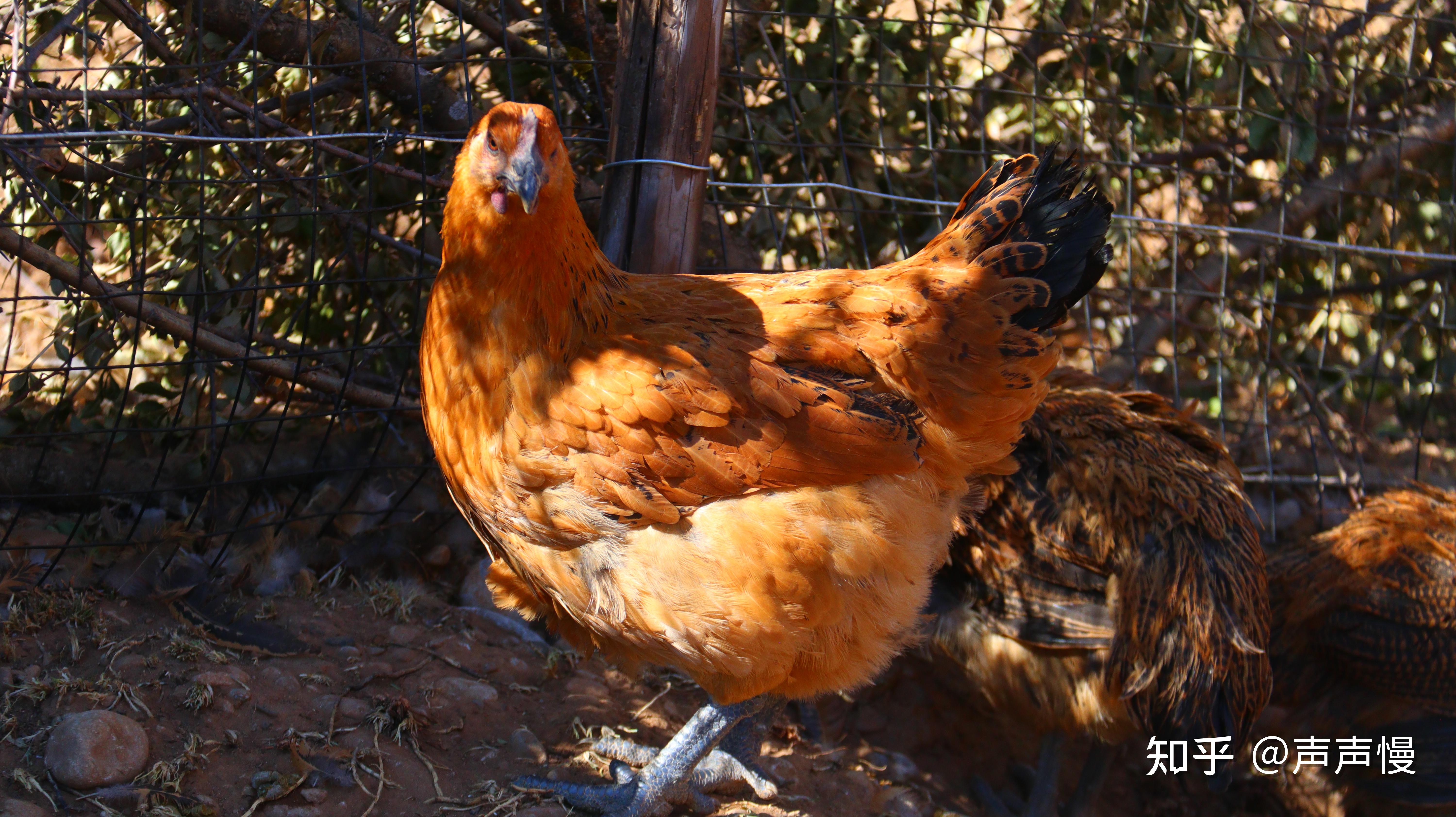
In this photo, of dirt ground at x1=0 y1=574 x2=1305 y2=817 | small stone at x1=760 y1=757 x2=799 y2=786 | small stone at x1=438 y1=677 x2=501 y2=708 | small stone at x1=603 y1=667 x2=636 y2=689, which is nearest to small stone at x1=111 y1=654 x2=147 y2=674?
dirt ground at x1=0 y1=574 x2=1305 y2=817

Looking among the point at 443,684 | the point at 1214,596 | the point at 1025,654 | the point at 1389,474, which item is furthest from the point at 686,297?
the point at 1389,474

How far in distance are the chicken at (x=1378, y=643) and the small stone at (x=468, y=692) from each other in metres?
3.10

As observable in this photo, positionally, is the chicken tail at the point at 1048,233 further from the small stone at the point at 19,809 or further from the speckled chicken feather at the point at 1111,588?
the small stone at the point at 19,809

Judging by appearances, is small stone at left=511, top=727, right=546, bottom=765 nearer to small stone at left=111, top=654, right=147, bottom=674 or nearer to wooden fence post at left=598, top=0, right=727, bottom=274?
small stone at left=111, top=654, right=147, bottom=674

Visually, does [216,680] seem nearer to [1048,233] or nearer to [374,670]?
[374,670]

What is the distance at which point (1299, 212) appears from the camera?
16.1ft

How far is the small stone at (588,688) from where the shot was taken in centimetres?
325

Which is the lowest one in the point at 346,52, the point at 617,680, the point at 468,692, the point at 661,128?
the point at 617,680

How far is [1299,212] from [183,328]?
5.17m

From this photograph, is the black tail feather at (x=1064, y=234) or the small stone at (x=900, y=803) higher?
the black tail feather at (x=1064, y=234)

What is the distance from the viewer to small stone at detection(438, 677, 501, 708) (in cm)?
301

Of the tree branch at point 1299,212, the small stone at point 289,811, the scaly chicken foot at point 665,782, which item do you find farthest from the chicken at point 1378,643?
the small stone at point 289,811

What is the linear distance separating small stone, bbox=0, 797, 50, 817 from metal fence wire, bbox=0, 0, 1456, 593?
0.91m

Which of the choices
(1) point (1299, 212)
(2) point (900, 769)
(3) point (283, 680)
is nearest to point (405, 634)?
(3) point (283, 680)
